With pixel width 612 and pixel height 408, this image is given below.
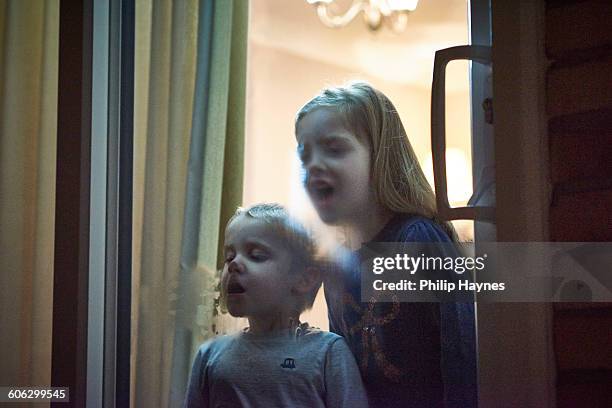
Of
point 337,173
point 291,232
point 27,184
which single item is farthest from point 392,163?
point 27,184

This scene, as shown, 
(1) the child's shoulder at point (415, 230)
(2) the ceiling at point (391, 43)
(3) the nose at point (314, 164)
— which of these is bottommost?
(1) the child's shoulder at point (415, 230)

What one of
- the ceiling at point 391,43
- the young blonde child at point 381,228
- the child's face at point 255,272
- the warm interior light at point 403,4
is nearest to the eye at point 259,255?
the child's face at point 255,272

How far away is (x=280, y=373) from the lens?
131 cm

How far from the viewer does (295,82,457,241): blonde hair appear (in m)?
1.33

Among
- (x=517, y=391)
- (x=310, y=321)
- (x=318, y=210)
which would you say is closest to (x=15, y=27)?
(x=318, y=210)

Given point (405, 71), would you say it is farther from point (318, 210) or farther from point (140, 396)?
point (140, 396)

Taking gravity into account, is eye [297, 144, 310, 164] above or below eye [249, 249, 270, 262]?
above

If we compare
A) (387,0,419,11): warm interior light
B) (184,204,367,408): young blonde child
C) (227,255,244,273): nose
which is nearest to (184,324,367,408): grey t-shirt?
(184,204,367,408): young blonde child

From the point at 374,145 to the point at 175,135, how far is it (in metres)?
0.36

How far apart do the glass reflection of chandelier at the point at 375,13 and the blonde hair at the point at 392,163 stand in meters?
0.13

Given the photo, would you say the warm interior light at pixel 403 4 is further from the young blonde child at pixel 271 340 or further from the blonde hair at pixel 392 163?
the young blonde child at pixel 271 340

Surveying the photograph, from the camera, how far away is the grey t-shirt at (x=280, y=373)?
4.27ft

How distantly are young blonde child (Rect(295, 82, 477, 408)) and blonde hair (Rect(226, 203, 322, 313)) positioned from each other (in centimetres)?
4

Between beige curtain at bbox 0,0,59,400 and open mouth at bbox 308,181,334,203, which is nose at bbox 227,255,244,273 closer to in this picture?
open mouth at bbox 308,181,334,203
